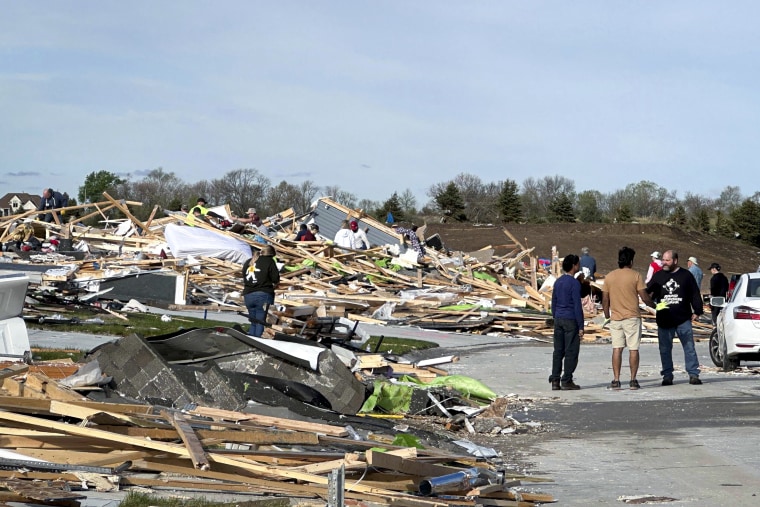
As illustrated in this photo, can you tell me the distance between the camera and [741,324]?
16219mm

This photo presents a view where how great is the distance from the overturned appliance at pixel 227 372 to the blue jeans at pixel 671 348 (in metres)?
5.57

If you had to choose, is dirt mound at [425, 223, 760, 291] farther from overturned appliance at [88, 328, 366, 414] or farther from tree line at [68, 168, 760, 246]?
overturned appliance at [88, 328, 366, 414]

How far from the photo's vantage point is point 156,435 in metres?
7.95

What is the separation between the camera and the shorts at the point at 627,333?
594 inches

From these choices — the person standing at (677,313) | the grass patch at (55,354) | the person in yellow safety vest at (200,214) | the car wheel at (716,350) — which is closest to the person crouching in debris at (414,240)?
the person in yellow safety vest at (200,214)

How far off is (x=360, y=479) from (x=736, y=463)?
3594mm

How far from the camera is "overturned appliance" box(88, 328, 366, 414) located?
10.6 m

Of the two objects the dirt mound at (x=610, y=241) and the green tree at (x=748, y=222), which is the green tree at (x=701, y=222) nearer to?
the green tree at (x=748, y=222)

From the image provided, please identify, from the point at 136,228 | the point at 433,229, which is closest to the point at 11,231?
the point at 136,228

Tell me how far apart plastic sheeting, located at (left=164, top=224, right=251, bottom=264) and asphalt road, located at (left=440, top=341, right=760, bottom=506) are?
13.2 m

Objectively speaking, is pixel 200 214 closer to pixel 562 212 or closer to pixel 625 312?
pixel 625 312

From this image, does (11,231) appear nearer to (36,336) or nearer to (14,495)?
(36,336)

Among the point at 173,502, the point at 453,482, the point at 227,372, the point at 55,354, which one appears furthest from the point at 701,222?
the point at 173,502

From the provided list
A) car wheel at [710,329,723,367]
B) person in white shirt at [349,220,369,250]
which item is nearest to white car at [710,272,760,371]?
car wheel at [710,329,723,367]
